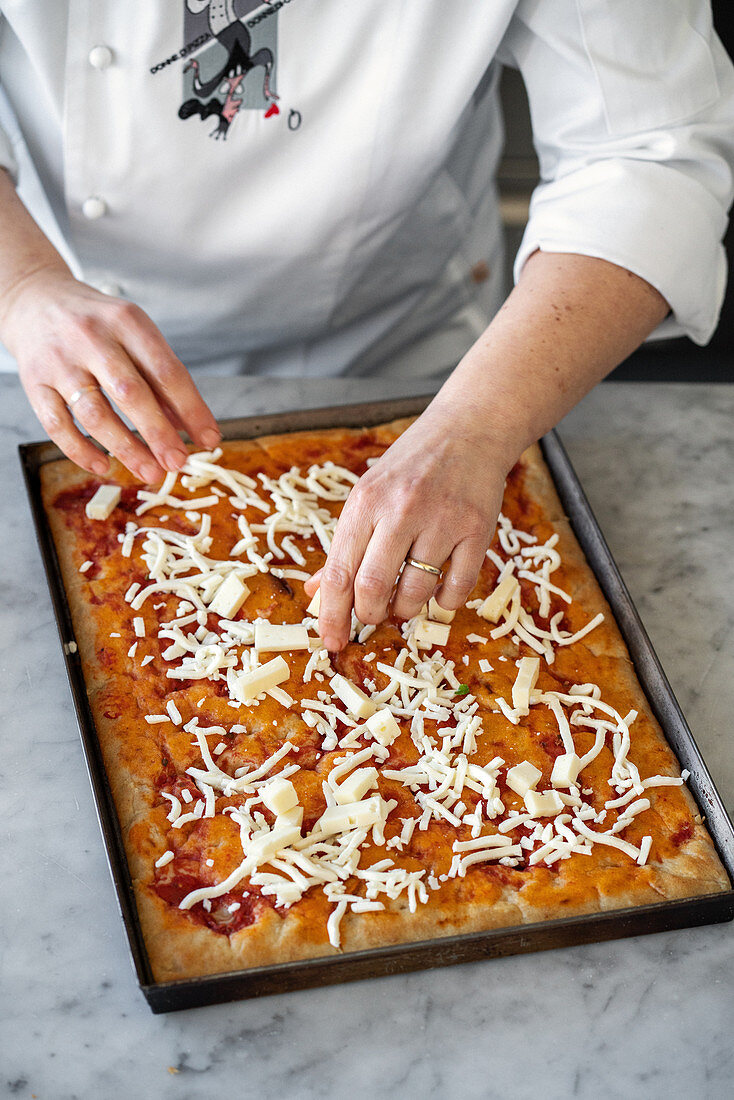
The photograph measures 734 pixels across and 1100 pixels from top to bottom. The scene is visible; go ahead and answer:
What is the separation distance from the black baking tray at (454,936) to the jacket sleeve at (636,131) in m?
0.44

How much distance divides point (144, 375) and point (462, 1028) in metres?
0.86

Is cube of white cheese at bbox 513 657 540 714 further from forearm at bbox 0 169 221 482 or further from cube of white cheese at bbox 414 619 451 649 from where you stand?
forearm at bbox 0 169 221 482

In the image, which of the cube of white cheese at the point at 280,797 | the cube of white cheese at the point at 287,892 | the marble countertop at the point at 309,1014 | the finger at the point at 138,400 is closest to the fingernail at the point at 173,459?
the finger at the point at 138,400

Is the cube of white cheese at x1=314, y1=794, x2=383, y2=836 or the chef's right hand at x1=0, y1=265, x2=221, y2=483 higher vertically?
the chef's right hand at x1=0, y1=265, x2=221, y2=483

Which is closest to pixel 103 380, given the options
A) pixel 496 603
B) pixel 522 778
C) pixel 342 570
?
pixel 342 570

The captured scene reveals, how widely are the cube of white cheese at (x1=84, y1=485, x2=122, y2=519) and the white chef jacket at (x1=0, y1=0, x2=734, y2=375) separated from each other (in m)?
0.41

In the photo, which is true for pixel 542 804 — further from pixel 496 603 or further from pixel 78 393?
pixel 78 393

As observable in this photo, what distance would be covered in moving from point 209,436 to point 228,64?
0.58 meters

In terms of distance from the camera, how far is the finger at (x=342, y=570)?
4.07 ft

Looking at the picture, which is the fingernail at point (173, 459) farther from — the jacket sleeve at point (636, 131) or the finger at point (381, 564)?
the jacket sleeve at point (636, 131)

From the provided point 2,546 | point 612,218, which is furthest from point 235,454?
point 612,218

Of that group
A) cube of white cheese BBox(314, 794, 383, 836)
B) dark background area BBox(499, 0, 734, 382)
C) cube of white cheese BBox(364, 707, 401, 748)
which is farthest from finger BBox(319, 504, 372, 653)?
dark background area BBox(499, 0, 734, 382)

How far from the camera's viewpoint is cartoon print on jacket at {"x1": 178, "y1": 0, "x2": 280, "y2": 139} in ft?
4.79

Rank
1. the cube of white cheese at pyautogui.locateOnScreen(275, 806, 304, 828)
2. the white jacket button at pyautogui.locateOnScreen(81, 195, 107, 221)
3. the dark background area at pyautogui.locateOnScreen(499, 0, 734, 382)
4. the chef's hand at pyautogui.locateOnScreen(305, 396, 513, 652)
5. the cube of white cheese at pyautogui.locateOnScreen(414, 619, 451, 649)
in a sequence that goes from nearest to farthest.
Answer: the cube of white cheese at pyautogui.locateOnScreen(275, 806, 304, 828) < the chef's hand at pyautogui.locateOnScreen(305, 396, 513, 652) < the cube of white cheese at pyautogui.locateOnScreen(414, 619, 451, 649) < the white jacket button at pyautogui.locateOnScreen(81, 195, 107, 221) < the dark background area at pyautogui.locateOnScreen(499, 0, 734, 382)
